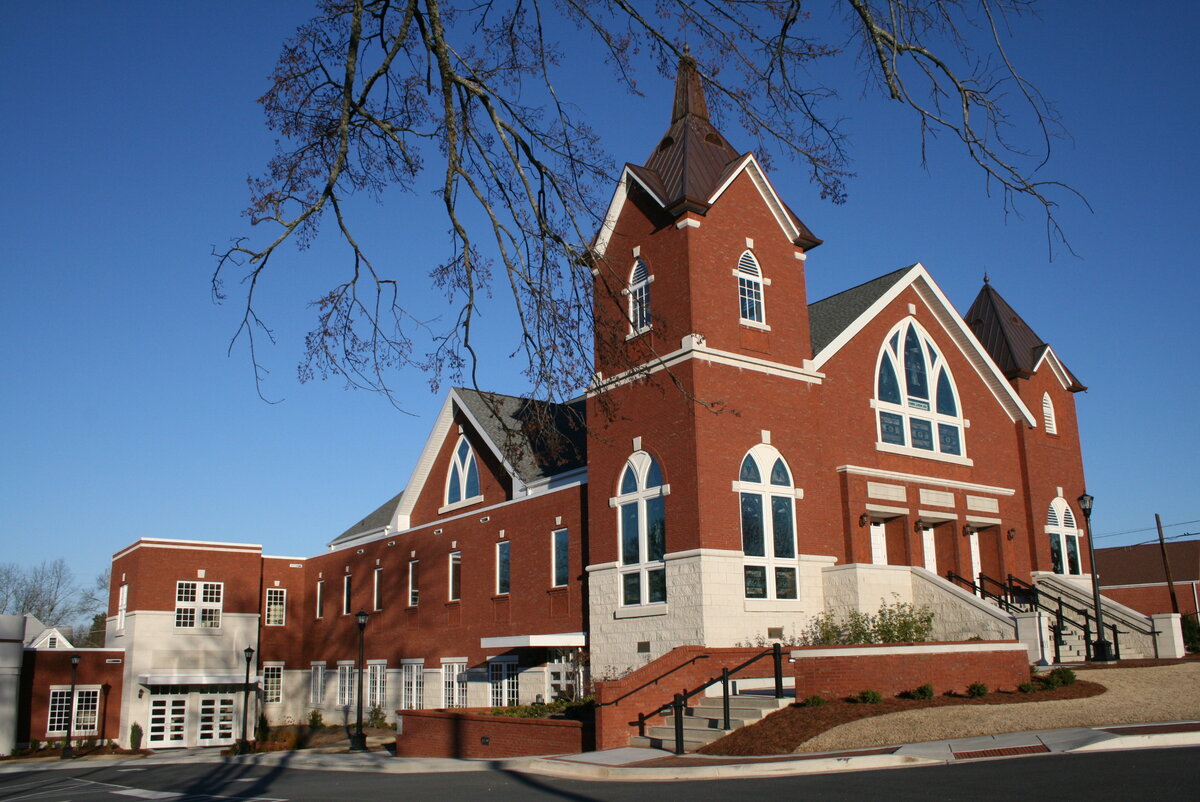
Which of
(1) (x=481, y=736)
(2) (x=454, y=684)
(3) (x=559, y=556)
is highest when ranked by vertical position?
(3) (x=559, y=556)

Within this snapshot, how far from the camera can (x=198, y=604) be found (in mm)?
42031

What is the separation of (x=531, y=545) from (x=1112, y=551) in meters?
52.3

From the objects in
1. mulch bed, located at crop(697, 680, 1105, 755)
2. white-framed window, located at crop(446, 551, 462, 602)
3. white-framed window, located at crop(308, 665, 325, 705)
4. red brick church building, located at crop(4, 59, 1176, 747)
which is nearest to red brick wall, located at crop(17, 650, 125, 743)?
white-framed window, located at crop(308, 665, 325, 705)

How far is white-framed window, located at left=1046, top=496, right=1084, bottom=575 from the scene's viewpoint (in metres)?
29.4

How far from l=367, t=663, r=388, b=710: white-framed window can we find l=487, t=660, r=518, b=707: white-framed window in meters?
7.45

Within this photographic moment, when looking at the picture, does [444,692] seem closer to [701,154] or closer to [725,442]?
[725,442]

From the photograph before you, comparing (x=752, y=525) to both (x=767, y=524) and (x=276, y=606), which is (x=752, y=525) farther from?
(x=276, y=606)

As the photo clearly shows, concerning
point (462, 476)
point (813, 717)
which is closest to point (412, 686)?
point (462, 476)

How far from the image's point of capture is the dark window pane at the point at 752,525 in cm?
2197

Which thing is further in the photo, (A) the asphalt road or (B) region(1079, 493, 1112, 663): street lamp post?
(B) region(1079, 493, 1112, 663): street lamp post

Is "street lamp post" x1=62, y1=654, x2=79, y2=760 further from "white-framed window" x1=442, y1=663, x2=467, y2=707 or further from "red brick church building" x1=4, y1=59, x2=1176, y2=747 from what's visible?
"white-framed window" x1=442, y1=663, x2=467, y2=707

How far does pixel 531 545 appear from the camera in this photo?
28422 millimetres

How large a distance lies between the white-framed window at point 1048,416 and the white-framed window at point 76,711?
35250 millimetres

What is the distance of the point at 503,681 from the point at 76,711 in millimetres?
20648
